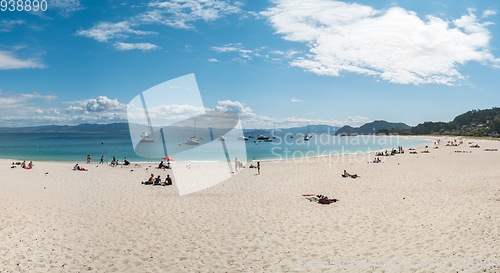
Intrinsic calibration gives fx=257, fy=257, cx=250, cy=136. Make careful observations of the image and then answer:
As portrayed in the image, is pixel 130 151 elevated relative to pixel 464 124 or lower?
lower

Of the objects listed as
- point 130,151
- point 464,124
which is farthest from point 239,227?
point 464,124

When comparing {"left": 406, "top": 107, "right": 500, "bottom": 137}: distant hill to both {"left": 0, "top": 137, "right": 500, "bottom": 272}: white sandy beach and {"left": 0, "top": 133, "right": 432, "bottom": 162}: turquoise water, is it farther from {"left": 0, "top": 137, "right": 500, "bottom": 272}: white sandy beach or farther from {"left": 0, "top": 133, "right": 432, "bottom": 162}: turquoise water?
{"left": 0, "top": 137, "right": 500, "bottom": 272}: white sandy beach

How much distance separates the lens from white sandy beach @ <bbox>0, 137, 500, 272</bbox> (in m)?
7.02

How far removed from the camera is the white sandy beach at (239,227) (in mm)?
7016

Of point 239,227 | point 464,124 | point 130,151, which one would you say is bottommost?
point 239,227

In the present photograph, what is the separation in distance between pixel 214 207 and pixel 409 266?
Answer: 8.36m

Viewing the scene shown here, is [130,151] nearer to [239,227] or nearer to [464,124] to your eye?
[239,227]

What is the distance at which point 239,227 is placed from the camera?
9.71m

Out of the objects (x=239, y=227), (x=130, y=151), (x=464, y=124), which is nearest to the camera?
(x=239, y=227)

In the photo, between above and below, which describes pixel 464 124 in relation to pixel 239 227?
above

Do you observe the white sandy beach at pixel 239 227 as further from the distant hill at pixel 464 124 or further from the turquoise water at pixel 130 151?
the distant hill at pixel 464 124

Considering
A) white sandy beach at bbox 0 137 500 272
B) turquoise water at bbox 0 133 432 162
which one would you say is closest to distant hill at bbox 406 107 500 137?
turquoise water at bbox 0 133 432 162

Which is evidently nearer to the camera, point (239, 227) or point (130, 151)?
point (239, 227)

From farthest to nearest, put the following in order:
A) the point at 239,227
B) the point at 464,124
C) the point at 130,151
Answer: the point at 464,124 → the point at 130,151 → the point at 239,227
